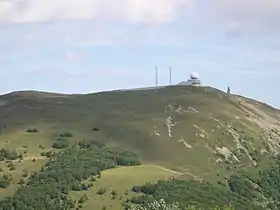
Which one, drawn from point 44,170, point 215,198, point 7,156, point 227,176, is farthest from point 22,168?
point 227,176

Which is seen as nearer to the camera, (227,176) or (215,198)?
(215,198)

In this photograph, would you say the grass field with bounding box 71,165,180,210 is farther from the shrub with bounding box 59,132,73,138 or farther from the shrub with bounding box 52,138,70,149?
the shrub with bounding box 59,132,73,138

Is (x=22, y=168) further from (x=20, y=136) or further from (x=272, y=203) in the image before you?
(x=272, y=203)

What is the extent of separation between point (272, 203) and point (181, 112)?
4895 cm

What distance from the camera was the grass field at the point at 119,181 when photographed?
286 ft

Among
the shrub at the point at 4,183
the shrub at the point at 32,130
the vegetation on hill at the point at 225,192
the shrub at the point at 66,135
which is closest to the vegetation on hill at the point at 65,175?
the shrub at the point at 4,183

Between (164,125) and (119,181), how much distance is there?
51873mm

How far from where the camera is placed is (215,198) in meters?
98.9

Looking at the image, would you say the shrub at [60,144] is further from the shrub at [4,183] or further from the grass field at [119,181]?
the shrub at [4,183]

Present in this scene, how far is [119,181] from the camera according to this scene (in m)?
98.2

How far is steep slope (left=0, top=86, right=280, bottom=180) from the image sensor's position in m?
131

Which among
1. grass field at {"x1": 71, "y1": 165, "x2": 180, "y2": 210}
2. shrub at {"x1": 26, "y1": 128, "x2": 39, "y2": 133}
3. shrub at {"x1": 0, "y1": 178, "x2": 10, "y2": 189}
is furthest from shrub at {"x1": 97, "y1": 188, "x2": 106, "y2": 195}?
shrub at {"x1": 26, "y1": 128, "x2": 39, "y2": 133}

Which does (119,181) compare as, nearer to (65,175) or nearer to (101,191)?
(101,191)

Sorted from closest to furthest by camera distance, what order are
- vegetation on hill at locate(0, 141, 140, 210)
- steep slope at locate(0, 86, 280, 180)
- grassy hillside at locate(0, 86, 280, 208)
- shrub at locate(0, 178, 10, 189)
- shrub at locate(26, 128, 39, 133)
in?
1. vegetation on hill at locate(0, 141, 140, 210)
2. shrub at locate(0, 178, 10, 189)
3. grassy hillside at locate(0, 86, 280, 208)
4. steep slope at locate(0, 86, 280, 180)
5. shrub at locate(26, 128, 39, 133)
